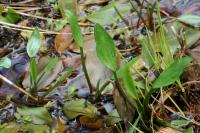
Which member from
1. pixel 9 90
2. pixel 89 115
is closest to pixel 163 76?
pixel 89 115

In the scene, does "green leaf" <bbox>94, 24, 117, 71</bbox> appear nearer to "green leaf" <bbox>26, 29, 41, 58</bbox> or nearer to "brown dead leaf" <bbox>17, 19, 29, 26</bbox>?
"green leaf" <bbox>26, 29, 41, 58</bbox>

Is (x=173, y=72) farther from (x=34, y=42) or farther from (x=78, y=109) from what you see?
(x=34, y=42)

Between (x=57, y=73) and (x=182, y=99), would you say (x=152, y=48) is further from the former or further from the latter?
(x=57, y=73)

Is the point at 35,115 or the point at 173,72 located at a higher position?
the point at 173,72

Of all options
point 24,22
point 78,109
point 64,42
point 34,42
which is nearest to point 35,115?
point 78,109

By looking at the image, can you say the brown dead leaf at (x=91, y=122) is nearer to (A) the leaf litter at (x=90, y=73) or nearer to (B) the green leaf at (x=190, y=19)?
(A) the leaf litter at (x=90, y=73)

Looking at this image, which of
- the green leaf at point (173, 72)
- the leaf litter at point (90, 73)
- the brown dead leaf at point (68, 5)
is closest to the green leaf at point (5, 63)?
the leaf litter at point (90, 73)

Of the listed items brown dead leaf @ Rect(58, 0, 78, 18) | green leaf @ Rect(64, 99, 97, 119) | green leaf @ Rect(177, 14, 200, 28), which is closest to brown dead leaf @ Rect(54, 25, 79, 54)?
brown dead leaf @ Rect(58, 0, 78, 18)
